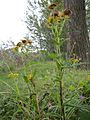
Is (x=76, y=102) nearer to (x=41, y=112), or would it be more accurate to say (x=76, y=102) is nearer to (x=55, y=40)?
(x=41, y=112)

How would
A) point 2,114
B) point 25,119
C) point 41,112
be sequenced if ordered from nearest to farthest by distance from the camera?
point 41,112
point 25,119
point 2,114

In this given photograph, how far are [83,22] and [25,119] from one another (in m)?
4.98

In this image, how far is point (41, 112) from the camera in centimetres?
210

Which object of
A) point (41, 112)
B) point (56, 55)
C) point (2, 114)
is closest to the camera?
point (56, 55)

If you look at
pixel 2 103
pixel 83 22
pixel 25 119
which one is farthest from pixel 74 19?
pixel 25 119

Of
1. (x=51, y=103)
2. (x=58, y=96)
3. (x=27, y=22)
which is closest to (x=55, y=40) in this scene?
(x=58, y=96)

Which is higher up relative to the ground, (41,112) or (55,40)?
(55,40)

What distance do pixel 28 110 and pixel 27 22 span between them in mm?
12583

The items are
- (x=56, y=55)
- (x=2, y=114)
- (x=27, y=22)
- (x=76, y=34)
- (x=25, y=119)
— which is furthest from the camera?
(x=27, y=22)

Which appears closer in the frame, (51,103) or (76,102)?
(76,102)

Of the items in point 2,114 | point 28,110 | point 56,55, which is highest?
point 56,55

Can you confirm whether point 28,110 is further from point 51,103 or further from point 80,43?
point 80,43

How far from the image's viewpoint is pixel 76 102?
2123 millimetres

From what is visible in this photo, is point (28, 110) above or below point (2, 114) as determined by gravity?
above
